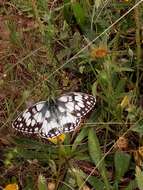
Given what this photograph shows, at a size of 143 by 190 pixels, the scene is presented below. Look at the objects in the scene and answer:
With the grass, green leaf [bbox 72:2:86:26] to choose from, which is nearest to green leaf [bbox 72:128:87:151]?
the grass

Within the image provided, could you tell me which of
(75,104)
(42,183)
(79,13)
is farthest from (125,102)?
(79,13)

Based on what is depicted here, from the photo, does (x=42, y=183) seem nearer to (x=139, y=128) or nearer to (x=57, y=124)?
(x=57, y=124)

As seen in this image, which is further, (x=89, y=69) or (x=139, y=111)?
(x=89, y=69)

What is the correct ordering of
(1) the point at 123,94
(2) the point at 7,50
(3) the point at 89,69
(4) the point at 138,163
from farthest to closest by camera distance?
(2) the point at 7,50 → (3) the point at 89,69 → (1) the point at 123,94 → (4) the point at 138,163

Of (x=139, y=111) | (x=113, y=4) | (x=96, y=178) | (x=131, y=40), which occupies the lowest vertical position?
(x=96, y=178)

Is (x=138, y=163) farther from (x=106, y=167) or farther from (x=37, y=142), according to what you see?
(x=37, y=142)

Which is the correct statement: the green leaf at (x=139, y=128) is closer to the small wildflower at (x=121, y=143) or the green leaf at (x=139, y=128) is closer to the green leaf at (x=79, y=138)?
the small wildflower at (x=121, y=143)

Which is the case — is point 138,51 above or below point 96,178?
above

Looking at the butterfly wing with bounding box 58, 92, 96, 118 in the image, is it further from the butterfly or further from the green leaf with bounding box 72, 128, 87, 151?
the green leaf with bounding box 72, 128, 87, 151

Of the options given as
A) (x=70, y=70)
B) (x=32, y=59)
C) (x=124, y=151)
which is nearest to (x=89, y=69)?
(x=70, y=70)
